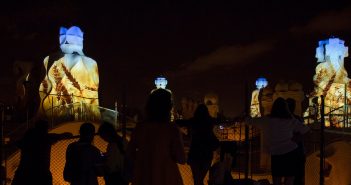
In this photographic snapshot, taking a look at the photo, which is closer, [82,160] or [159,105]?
[159,105]

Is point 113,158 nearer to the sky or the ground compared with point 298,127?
nearer to the ground

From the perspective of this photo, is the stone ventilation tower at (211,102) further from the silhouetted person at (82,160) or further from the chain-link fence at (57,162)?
the silhouetted person at (82,160)

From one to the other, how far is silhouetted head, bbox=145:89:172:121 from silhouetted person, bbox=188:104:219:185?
156 centimetres

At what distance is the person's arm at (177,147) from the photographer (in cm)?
441

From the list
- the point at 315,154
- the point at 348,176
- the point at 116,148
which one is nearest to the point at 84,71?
the point at 315,154

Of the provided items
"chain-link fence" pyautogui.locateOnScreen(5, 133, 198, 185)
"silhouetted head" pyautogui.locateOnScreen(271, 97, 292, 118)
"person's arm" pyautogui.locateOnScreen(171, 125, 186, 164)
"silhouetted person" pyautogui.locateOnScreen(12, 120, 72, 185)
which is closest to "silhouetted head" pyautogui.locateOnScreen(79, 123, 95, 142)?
"silhouetted person" pyautogui.locateOnScreen(12, 120, 72, 185)

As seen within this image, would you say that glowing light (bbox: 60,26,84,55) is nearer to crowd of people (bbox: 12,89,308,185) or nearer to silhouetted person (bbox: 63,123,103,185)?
crowd of people (bbox: 12,89,308,185)

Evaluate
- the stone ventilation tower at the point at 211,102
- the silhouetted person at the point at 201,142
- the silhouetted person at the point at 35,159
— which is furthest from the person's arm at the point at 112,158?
the stone ventilation tower at the point at 211,102

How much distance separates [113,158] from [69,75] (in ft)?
50.3

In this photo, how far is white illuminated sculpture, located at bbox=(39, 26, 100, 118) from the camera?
2008cm

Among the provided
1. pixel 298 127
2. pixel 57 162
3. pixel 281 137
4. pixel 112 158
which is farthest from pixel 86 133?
pixel 57 162

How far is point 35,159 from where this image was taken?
18.4 feet

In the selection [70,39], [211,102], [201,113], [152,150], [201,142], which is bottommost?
[211,102]

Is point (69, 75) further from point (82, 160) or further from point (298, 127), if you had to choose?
point (298, 127)
